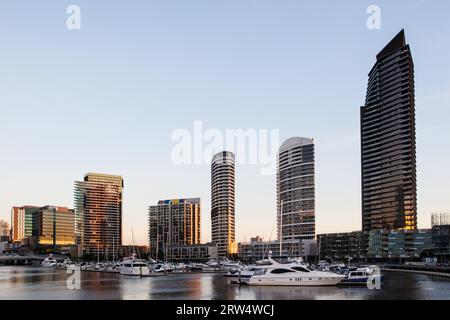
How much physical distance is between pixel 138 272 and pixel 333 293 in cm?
5668

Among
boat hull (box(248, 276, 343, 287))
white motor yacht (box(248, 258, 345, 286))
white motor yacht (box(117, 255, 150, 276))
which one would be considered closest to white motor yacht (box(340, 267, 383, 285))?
white motor yacht (box(248, 258, 345, 286))

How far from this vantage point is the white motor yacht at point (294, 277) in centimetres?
5912

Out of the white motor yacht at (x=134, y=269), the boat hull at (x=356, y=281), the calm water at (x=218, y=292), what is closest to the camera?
the calm water at (x=218, y=292)

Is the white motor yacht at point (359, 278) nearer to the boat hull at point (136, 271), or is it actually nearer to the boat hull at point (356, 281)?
the boat hull at point (356, 281)

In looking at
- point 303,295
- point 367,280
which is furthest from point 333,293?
point 367,280

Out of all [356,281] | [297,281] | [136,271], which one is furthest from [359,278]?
[136,271]

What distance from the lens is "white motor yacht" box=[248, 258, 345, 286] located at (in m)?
59.1

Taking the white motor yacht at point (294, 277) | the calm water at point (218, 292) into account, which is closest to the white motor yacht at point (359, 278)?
the calm water at point (218, 292)

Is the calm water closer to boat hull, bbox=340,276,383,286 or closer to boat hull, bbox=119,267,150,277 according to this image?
boat hull, bbox=340,276,383,286

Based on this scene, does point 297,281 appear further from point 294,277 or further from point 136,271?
point 136,271
